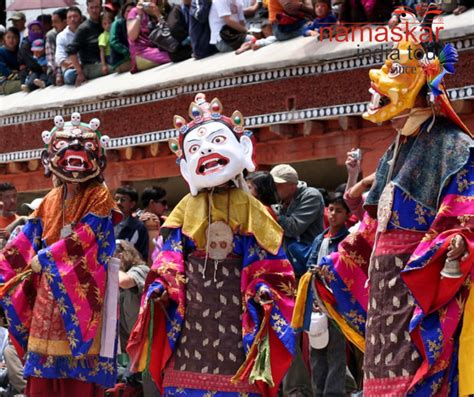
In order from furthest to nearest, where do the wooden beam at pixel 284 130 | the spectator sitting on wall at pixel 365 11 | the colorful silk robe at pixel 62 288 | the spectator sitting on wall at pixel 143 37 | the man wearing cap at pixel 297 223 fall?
the spectator sitting on wall at pixel 143 37 < the wooden beam at pixel 284 130 < the spectator sitting on wall at pixel 365 11 < the man wearing cap at pixel 297 223 < the colorful silk robe at pixel 62 288

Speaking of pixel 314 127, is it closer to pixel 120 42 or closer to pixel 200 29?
pixel 200 29

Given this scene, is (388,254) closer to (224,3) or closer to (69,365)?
(69,365)

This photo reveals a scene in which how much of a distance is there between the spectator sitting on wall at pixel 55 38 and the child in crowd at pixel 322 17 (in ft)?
14.5

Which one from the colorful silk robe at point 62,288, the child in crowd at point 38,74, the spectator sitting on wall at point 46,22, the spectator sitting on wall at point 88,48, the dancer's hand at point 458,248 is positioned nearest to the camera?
the dancer's hand at point 458,248

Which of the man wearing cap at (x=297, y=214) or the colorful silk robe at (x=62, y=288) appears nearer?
the colorful silk robe at (x=62, y=288)

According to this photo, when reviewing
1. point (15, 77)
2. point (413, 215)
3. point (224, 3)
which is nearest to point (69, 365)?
point (413, 215)

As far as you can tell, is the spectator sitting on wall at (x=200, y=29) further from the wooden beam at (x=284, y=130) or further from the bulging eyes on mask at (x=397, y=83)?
the bulging eyes on mask at (x=397, y=83)

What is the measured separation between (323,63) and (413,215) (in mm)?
5216

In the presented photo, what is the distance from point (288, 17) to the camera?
39.6 feet

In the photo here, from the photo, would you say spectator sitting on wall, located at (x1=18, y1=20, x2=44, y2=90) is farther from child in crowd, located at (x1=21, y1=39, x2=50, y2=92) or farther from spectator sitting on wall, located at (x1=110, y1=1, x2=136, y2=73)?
spectator sitting on wall, located at (x1=110, y1=1, x2=136, y2=73)

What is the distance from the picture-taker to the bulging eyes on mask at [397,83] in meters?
6.57

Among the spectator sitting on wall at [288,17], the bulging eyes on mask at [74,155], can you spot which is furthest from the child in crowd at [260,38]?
the bulging eyes on mask at [74,155]

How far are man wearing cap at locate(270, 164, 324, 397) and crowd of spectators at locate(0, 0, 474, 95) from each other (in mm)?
1883

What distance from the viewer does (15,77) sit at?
647 inches
